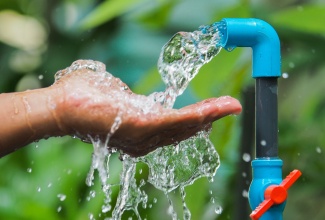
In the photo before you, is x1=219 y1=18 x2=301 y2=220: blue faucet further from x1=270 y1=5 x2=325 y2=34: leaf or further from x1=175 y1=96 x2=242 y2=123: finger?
x1=270 y1=5 x2=325 y2=34: leaf

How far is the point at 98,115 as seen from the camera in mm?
985

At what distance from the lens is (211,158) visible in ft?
3.94

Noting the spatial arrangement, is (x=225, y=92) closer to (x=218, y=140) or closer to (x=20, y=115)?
(x=218, y=140)

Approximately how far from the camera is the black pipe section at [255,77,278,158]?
1.08 m

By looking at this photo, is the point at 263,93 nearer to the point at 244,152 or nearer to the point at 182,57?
the point at 182,57

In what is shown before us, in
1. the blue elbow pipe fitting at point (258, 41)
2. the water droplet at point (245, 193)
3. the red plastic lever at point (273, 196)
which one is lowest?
the red plastic lever at point (273, 196)

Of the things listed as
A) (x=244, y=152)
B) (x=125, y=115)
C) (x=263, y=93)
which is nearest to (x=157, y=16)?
(x=244, y=152)

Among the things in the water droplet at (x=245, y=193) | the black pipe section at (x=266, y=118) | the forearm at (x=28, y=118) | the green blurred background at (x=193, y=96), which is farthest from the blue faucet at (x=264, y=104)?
the water droplet at (x=245, y=193)

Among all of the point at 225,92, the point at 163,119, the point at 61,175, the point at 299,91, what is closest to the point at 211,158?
the point at 163,119

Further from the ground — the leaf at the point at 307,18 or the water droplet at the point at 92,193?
the leaf at the point at 307,18

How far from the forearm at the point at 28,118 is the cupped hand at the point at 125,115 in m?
0.01

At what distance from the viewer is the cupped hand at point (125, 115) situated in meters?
0.99

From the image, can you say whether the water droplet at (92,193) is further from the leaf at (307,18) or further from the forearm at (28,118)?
the forearm at (28,118)

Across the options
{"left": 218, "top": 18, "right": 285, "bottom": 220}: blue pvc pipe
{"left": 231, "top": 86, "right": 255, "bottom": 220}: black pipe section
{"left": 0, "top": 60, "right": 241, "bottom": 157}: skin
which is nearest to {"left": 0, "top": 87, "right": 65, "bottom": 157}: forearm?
{"left": 0, "top": 60, "right": 241, "bottom": 157}: skin
